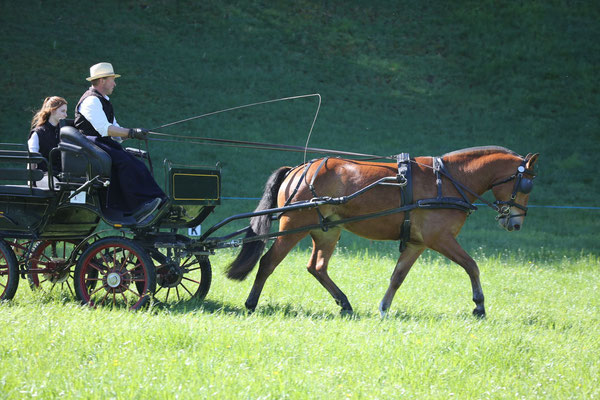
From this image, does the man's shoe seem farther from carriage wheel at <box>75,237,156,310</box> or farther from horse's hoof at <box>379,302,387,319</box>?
horse's hoof at <box>379,302,387,319</box>

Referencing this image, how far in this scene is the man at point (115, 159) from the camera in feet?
20.4

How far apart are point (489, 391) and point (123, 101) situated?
15.4m

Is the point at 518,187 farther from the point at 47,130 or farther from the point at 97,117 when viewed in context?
the point at 47,130

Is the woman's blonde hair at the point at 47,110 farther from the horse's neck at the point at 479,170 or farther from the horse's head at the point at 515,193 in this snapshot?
the horse's head at the point at 515,193

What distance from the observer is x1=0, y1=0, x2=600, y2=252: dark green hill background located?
17.0 m

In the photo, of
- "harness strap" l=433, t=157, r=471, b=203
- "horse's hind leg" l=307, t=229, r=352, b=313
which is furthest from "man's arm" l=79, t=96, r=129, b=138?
"harness strap" l=433, t=157, r=471, b=203

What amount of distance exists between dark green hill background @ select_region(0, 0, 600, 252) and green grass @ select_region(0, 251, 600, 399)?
8285mm

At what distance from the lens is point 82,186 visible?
6023mm

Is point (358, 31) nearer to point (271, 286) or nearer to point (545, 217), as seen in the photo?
point (545, 217)

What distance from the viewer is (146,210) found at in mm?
6250

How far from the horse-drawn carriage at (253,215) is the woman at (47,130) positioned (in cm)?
33

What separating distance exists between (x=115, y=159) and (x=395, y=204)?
2.82 m

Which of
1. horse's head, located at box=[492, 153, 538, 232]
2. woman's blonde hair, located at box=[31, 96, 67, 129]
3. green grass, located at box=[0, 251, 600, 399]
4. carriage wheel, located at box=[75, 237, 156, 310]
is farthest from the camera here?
woman's blonde hair, located at box=[31, 96, 67, 129]

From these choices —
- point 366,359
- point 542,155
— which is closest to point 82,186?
point 366,359
